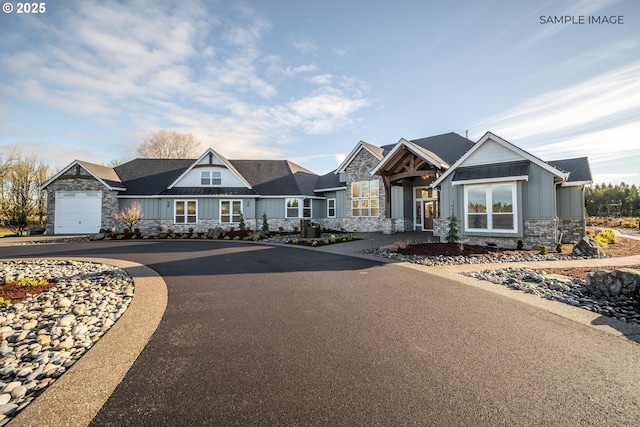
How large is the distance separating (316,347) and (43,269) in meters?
10.1

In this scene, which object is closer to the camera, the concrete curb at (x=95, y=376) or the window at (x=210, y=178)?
the concrete curb at (x=95, y=376)

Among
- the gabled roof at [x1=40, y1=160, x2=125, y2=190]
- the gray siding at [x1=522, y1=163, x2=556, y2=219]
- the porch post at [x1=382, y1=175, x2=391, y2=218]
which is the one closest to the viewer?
the gray siding at [x1=522, y1=163, x2=556, y2=219]

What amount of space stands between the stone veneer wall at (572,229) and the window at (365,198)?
10785 millimetres

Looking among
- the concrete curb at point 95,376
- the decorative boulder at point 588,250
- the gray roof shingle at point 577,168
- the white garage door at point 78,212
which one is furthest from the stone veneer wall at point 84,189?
the gray roof shingle at point 577,168

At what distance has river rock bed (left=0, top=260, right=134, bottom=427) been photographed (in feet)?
9.60

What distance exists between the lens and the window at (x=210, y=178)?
2383 centimetres

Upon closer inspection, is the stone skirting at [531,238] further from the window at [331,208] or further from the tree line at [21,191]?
the tree line at [21,191]

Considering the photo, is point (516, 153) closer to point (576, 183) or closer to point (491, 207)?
point (491, 207)

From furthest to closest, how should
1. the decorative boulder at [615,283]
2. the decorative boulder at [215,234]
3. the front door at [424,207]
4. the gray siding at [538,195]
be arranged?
the front door at [424,207] < the decorative boulder at [215,234] < the gray siding at [538,195] < the decorative boulder at [615,283]

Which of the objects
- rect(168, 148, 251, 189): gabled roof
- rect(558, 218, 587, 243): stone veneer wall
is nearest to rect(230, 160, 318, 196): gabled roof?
rect(168, 148, 251, 189): gabled roof

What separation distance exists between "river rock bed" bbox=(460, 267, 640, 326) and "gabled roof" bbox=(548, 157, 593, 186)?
1114 cm

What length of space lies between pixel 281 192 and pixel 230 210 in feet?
14.8

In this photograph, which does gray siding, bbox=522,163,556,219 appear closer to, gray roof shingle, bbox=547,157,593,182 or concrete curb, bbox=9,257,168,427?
gray roof shingle, bbox=547,157,593,182

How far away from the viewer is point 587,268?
8.22m
